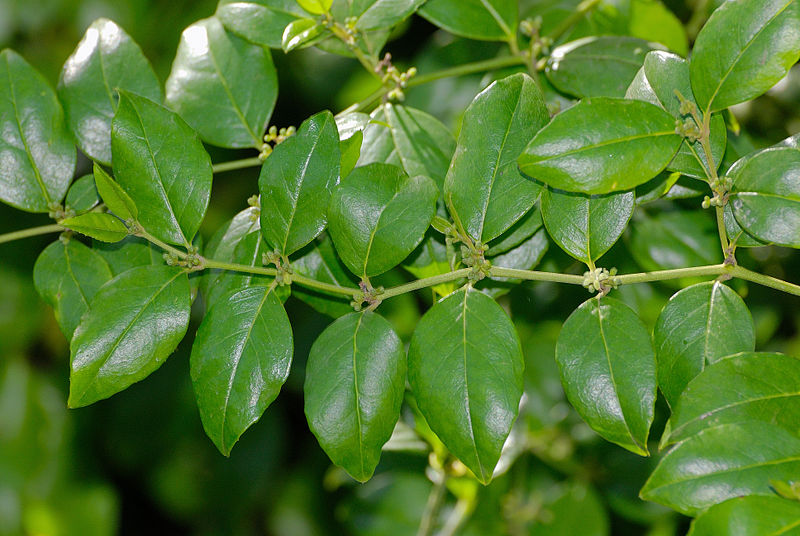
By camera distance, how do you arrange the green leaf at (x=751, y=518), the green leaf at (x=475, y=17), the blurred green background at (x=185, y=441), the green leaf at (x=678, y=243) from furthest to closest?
1. the blurred green background at (x=185, y=441)
2. the green leaf at (x=678, y=243)
3. the green leaf at (x=475, y=17)
4. the green leaf at (x=751, y=518)

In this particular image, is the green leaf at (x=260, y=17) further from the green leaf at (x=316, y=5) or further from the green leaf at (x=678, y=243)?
the green leaf at (x=678, y=243)

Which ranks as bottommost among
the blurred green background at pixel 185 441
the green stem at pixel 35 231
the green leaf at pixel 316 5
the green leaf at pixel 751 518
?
the blurred green background at pixel 185 441

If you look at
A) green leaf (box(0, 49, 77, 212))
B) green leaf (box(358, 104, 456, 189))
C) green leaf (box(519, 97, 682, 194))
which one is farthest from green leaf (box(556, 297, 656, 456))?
green leaf (box(0, 49, 77, 212))

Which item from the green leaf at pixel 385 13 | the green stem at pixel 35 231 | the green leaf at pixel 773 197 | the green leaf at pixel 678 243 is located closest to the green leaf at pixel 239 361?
the green stem at pixel 35 231

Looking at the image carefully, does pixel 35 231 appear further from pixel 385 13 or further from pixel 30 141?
pixel 385 13

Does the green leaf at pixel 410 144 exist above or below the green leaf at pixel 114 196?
below

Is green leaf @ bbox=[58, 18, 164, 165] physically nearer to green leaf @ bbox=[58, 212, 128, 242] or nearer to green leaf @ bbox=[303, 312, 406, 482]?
green leaf @ bbox=[58, 212, 128, 242]

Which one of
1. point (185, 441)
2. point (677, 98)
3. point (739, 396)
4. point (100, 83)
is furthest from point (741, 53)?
point (185, 441)

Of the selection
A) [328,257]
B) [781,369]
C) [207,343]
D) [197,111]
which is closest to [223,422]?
[207,343]
